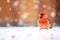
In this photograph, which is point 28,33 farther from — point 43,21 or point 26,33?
point 43,21

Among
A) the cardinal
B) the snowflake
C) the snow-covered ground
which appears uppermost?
the snowflake

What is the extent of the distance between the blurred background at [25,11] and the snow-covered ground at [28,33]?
50mm

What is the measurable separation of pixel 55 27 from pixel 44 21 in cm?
12

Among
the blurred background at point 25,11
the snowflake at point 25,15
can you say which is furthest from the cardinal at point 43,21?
the snowflake at point 25,15

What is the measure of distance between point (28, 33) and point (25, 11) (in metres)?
0.22

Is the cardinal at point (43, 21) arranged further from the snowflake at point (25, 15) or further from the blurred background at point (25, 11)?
the snowflake at point (25, 15)

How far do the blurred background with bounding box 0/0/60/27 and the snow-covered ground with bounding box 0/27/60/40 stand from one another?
50 millimetres

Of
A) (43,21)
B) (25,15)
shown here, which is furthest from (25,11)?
(43,21)

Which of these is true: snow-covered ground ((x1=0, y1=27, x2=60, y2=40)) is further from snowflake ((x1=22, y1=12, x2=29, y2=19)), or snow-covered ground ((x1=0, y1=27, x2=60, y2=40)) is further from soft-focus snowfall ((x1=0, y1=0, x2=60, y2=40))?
snowflake ((x1=22, y1=12, x2=29, y2=19))

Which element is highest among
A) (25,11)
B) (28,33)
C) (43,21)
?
(25,11)

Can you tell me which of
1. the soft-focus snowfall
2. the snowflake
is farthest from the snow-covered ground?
the snowflake

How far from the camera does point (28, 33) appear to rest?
1.10m

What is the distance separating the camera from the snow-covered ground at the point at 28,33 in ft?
3.56

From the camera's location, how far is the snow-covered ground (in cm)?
109
